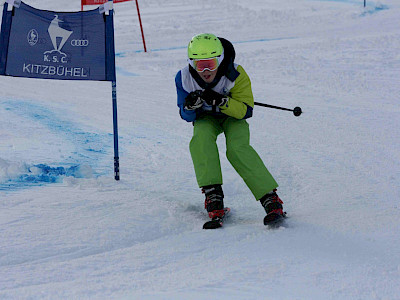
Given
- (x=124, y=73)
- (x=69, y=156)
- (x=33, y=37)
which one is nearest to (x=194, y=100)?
(x=33, y=37)

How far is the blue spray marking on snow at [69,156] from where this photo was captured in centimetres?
473

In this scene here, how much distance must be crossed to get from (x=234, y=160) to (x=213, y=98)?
1.47 feet

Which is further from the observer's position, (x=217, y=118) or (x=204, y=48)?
(x=217, y=118)

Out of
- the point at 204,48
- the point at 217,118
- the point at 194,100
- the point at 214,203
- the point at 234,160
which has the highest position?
the point at 204,48

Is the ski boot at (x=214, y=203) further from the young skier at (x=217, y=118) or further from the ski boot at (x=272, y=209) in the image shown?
the ski boot at (x=272, y=209)

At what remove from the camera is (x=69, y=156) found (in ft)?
Answer: 18.4

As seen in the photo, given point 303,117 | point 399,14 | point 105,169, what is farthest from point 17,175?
point 399,14

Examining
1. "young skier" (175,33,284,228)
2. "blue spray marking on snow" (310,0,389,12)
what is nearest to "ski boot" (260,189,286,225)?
"young skier" (175,33,284,228)

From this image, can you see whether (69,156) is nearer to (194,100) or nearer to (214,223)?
(194,100)

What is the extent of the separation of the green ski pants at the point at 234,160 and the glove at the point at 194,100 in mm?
182

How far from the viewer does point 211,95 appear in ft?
13.0

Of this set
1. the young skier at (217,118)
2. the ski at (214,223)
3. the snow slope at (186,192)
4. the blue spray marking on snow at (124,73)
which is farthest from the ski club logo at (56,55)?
the blue spray marking on snow at (124,73)

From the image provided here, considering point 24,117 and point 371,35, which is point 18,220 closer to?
point 24,117

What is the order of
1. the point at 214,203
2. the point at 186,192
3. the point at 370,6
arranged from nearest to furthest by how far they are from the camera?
the point at 214,203 < the point at 186,192 < the point at 370,6
